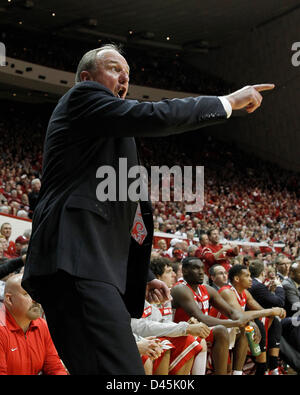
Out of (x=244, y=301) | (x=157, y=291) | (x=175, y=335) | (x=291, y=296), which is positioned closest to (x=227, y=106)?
(x=157, y=291)

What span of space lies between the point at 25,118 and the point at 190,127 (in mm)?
22466

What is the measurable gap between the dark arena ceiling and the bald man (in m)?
20.1

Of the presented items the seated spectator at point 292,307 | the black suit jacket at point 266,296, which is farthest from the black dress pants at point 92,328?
the seated spectator at point 292,307

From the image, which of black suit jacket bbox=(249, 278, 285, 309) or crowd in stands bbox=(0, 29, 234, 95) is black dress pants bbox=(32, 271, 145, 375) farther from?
crowd in stands bbox=(0, 29, 234, 95)

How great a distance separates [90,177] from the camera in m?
1.92

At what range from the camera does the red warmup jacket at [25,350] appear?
11.1 feet

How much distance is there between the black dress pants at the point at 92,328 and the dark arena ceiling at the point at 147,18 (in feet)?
70.5

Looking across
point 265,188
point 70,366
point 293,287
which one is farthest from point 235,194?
point 70,366

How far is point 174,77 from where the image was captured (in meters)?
26.9

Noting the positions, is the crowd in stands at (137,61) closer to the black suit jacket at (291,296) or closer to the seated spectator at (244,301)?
the black suit jacket at (291,296)

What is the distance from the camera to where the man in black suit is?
1.78m

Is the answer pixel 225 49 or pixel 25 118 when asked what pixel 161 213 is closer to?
pixel 25 118

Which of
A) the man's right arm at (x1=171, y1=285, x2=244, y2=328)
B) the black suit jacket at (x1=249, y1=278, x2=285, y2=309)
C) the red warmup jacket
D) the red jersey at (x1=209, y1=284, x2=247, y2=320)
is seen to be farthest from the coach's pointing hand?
the black suit jacket at (x1=249, y1=278, x2=285, y2=309)

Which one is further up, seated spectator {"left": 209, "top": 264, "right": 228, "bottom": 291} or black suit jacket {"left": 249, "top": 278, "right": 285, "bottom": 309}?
seated spectator {"left": 209, "top": 264, "right": 228, "bottom": 291}
